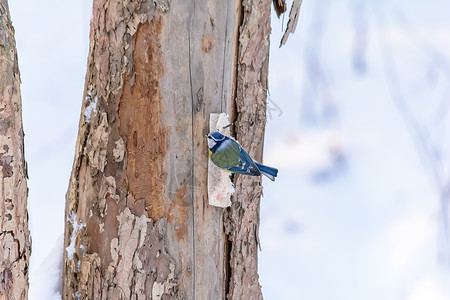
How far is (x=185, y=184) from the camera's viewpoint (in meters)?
1.30

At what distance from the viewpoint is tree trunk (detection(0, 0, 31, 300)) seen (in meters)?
1.20

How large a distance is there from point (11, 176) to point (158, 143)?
38 centimetres

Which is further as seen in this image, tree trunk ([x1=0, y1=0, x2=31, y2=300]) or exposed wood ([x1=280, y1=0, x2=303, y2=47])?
exposed wood ([x1=280, y1=0, x2=303, y2=47])

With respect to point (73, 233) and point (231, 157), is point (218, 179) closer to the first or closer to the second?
point (231, 157)

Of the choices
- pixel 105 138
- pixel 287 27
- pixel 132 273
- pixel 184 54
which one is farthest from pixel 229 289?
pixel 287 27

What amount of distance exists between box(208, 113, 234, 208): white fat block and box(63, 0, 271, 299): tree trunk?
0.02 metres

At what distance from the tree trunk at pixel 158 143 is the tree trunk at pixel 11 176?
176 millimetres

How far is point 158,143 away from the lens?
1271 millimetres

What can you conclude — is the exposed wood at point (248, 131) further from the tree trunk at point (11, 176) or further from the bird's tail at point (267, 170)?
the tree trunk at point (11, 176)

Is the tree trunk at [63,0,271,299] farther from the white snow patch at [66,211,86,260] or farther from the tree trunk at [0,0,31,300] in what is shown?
the tree trunk at [0,0,31,300]

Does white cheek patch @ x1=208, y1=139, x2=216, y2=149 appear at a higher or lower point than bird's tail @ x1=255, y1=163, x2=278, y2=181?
higher

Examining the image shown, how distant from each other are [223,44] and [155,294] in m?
0.71

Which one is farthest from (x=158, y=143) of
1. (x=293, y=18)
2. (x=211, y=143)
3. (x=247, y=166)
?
(x=293, y=18)

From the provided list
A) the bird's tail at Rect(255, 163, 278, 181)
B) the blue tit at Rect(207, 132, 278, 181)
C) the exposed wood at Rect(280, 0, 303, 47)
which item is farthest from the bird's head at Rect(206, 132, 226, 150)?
the exposed wood at Rect(280, 0, 303, 47)
